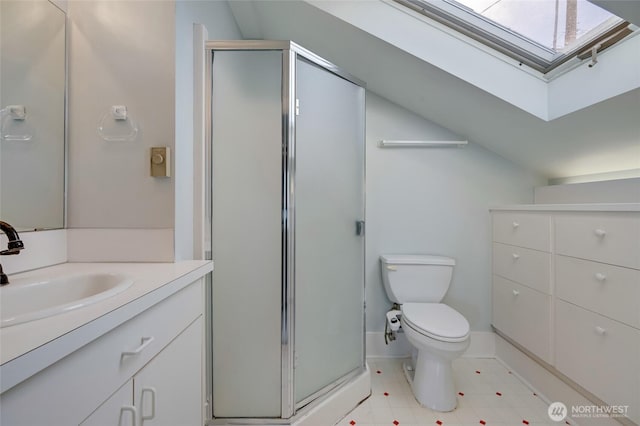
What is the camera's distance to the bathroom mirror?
2.74 ft

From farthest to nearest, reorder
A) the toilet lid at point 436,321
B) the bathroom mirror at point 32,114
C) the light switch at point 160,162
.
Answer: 1. the toilet lid at point 436,321
2. the light switch at point 160,162
3. the bathroom mirror at point 32,114

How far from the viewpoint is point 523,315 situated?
62.9 inches

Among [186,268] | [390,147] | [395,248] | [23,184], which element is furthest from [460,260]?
[23,184]

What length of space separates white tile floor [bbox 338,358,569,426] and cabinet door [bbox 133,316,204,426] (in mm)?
822

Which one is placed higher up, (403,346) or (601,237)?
(601,237)

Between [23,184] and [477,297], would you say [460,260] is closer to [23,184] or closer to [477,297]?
[477,297]

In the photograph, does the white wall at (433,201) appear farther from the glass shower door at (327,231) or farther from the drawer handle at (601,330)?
the drawer handle at (601,330)

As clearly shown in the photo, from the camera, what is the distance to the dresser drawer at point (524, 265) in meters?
1.43

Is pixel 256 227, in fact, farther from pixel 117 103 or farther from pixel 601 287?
pixel 601 287

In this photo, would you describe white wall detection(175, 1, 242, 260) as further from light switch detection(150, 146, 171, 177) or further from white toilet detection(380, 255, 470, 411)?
white toilet detection(380, 255, 470, 411)

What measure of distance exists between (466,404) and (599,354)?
0.68 m

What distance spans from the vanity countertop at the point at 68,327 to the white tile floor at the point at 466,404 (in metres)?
1.21

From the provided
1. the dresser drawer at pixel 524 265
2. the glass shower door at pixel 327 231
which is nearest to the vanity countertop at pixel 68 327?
the glass shower door at pixel 327 231

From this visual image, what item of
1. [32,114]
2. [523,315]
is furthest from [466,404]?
[32,114]
